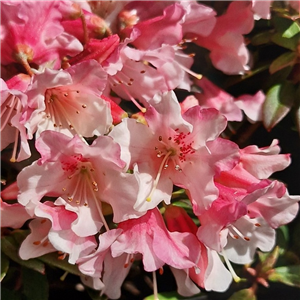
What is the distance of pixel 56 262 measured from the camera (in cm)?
73

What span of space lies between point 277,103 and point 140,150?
0.31 metres

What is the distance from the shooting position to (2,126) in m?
0.67

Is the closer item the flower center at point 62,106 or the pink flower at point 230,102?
the flower center at point 62,106

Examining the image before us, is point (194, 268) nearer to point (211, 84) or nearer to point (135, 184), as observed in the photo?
point (135, 184)

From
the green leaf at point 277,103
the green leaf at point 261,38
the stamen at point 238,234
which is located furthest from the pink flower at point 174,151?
the green leaf at point 261,38

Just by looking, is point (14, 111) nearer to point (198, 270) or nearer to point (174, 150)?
point (174, 150)

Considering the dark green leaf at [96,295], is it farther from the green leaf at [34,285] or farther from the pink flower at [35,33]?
the pink flower at [35,33]

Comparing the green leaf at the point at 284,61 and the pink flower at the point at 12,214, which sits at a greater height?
the green leaf at the point at 284,61

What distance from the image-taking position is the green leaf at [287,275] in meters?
0.79

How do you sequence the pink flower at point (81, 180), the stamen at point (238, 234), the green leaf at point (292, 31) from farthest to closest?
the green leaf at point (292, 31) → the stamen at point (238, 234) → the pink flower at point (81, 180)

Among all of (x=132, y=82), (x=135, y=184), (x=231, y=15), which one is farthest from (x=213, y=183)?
(x=231, y=15)

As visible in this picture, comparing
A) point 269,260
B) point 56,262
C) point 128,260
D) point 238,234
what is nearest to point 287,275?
point 269,260

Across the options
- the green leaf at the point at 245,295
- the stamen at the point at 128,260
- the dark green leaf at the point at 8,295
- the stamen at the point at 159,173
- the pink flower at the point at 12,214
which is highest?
the stamen at the point at 159,173

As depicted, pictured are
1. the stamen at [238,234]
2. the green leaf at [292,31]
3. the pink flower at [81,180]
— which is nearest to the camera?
the pink flower at [81,180]
